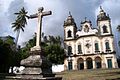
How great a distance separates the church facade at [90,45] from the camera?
1645 inches

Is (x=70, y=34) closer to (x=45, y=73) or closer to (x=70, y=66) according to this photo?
(x=70, y=66)

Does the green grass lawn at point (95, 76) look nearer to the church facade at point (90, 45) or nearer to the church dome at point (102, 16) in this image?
the church facade at point (90, 45)

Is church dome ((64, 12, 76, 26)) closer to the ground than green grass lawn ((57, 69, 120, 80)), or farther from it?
farther from it


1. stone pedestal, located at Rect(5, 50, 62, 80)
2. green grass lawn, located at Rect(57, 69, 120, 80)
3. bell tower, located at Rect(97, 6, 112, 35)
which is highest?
bell tower, located at Rect(97, 6, 112, 35)

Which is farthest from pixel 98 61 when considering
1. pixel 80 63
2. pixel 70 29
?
pixel 70 29

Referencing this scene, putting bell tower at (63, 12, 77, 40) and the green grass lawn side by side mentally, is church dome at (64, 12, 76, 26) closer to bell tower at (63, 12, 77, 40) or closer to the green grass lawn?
bell tower at (63, 12, 77, 40)

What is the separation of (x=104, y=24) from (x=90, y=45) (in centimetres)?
583

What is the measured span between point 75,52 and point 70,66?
11.3 feet

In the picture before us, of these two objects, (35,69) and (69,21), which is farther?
(69,21)

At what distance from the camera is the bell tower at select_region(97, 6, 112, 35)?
43.2 metres

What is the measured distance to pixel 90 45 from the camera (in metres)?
43.7

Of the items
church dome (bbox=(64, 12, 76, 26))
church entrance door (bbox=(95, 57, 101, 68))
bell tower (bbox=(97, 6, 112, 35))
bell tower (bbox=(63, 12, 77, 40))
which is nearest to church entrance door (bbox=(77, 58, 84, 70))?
church entrance door (bbox=(95, 57, 101, 68))

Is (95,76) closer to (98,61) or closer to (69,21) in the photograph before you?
(98,61)

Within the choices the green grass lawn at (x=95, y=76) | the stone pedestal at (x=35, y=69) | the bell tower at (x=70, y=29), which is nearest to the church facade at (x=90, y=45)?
the bell tower at (x=70, y=29)
